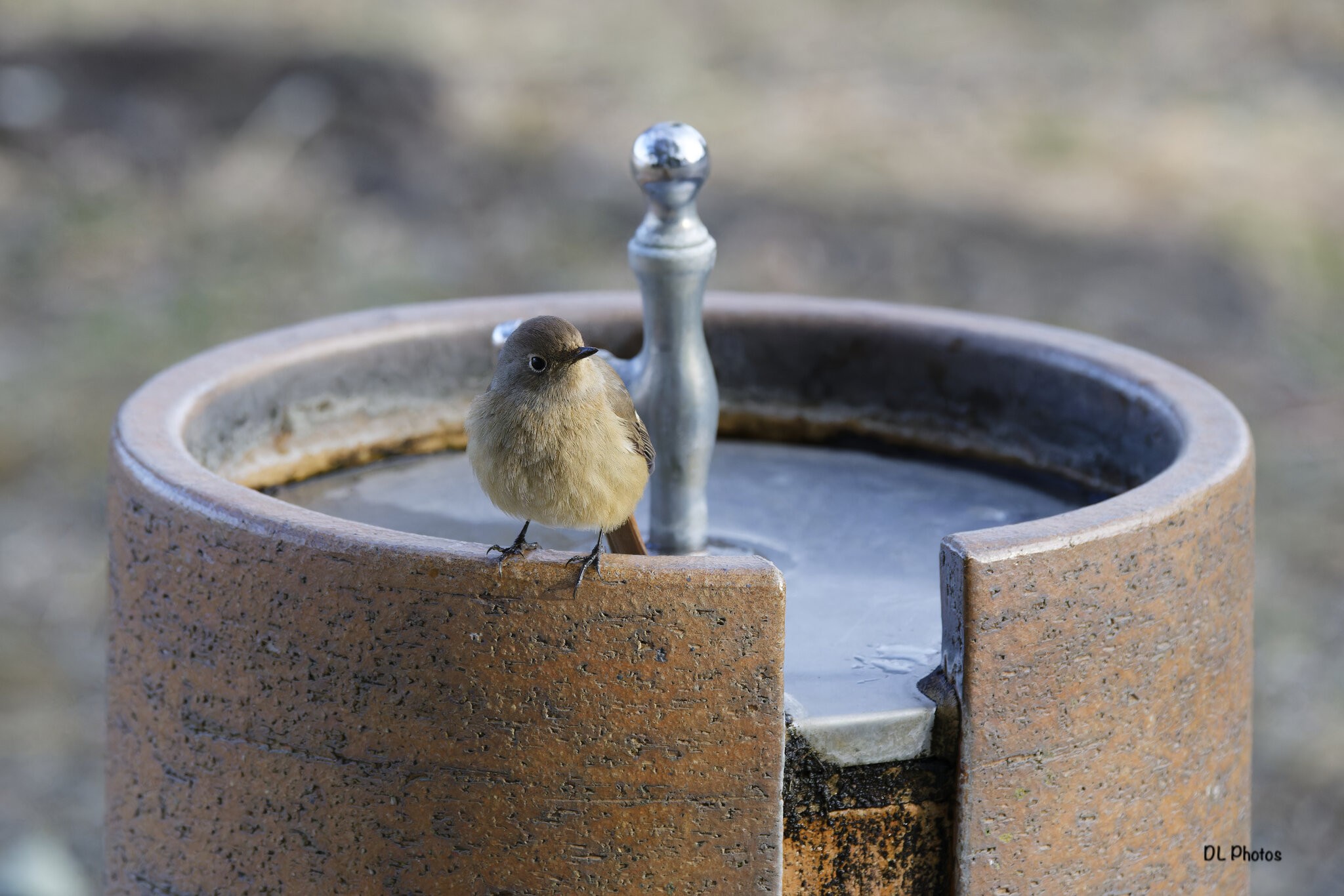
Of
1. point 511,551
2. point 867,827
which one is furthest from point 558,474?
point 867,827

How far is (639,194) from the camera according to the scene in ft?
25.5

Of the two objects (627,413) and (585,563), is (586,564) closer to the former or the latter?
(585,563)

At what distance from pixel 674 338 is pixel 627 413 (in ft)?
0.84

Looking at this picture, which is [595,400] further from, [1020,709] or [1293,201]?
[1293,201]

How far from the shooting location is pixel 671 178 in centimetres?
212

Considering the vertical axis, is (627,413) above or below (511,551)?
above

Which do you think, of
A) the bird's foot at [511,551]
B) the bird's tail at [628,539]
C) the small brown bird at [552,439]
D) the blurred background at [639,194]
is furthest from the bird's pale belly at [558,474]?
the blurred background at [639,194]

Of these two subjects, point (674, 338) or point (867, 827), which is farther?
point (674, 338)

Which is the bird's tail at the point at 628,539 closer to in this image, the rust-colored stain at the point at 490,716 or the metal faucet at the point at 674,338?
the metal faucet at the point at 674,338

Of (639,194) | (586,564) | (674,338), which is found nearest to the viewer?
(586,564)

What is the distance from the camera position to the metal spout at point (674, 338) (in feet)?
6.94

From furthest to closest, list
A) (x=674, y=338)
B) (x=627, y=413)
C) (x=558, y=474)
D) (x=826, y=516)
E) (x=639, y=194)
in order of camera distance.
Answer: (x=639, y=194) → (x=826, y=516) → (x=674, y=338) → (x=627, y=413) → (x=558, y=474)

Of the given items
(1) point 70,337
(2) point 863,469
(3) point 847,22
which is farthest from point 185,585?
(3) point 847,22

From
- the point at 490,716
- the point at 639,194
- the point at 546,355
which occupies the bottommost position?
the point at 490,716
